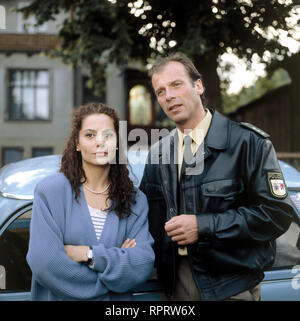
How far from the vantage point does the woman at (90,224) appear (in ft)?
4.97

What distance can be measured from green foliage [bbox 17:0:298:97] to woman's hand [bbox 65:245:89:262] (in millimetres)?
1893

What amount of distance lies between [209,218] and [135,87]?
41.2ft

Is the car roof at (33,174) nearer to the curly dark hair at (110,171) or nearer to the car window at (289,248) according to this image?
the curly dark hair at (110,171)

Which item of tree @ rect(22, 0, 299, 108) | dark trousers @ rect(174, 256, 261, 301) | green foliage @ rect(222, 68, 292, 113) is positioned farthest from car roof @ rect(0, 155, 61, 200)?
green foliage @ rect(222, 68, 292, 113)

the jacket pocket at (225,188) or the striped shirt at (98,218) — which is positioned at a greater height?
the jacket pocket at (225,188)

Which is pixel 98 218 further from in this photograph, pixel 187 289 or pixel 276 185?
pixel 276 185

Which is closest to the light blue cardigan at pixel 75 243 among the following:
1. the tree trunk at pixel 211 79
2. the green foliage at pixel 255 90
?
the tree trunk at pixel 211 79

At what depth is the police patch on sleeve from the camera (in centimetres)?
161

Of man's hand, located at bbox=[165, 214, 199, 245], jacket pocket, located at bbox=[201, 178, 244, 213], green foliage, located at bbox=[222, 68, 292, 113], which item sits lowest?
man's hand, located at bbox=[165, 214, 199, 245]

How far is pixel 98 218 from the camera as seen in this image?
164 centimetres

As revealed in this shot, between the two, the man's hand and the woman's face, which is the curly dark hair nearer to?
the woman's face

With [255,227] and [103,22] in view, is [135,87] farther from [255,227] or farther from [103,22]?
[255,227]

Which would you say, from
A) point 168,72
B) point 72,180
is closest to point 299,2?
point 168,72

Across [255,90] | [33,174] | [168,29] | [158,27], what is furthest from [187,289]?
[255,90]
